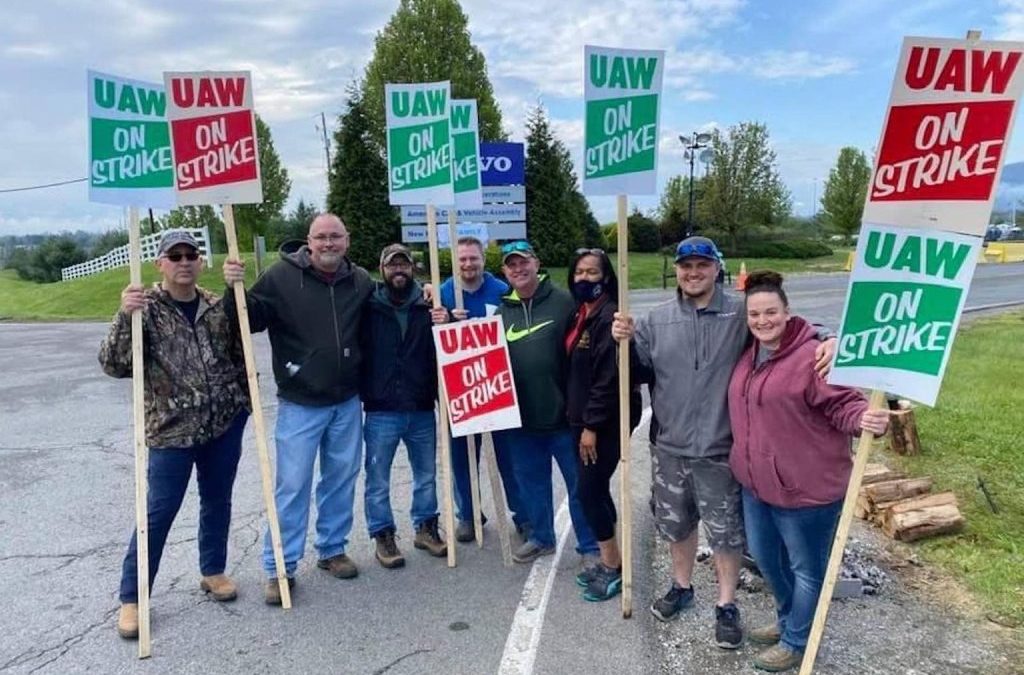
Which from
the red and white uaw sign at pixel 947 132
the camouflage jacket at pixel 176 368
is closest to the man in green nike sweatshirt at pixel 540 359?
the camouflage jacket at pixel 176 368

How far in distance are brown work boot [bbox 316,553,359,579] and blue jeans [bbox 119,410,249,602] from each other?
1.97 ft

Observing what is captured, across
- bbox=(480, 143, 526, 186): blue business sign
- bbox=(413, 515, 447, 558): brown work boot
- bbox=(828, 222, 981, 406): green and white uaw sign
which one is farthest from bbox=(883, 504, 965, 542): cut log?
bbox=(480, 143, 526, 186): blue business sign

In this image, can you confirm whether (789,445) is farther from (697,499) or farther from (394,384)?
(394,384)

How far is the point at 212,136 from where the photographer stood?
447 cm

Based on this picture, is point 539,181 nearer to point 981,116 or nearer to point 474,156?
point 474,156

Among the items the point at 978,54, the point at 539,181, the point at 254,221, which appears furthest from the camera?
the point at 254,221

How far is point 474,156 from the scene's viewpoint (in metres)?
5.62

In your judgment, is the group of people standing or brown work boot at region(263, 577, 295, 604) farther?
brown work boot at region(263, 577, 295, 604)

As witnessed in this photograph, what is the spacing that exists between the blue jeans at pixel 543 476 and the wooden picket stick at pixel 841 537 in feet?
5.24

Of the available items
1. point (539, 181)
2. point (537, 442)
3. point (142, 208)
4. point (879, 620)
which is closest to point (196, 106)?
point (142, 208)

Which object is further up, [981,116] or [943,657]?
[981,116]

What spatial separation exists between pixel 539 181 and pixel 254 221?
1286 cm

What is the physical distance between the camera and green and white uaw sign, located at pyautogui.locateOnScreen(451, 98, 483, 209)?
5.55 metres

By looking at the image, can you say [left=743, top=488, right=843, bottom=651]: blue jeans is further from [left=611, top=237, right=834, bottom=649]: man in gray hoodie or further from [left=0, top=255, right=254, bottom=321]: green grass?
[left=0, top=255, right=254, bottom=321]: green grass
